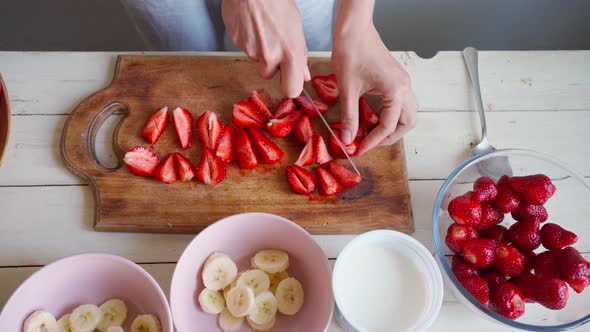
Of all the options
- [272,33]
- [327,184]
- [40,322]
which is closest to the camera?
[40,322]

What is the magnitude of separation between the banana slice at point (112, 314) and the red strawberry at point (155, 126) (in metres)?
0.42

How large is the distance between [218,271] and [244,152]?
0.31 m

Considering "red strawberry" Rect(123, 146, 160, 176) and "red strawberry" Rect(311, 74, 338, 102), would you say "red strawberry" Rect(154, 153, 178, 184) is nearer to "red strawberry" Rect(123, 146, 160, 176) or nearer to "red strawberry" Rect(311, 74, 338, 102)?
"red strawberry" Rect(123, 146, 160, 176)

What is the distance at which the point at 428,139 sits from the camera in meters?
1.36

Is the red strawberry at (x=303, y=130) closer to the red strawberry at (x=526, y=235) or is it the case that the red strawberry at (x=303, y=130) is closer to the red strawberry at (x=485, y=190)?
the red strawberry at (x=485, y=190)

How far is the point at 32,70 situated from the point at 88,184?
398 mm

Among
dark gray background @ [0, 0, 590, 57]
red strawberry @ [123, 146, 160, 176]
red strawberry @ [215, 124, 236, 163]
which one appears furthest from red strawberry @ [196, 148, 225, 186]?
dark gray background @ [0, 0, 590, 57]

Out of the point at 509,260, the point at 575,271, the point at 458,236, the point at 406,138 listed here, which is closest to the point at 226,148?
the point at 406,138

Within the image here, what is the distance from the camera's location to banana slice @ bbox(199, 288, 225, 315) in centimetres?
107

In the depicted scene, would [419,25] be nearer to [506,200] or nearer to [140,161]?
[506,200]

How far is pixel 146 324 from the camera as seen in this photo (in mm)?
1020

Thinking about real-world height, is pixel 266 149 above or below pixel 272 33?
below

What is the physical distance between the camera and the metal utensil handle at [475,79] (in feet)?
4.44

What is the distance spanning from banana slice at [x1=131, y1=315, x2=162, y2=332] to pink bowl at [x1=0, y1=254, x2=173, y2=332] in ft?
0.05
